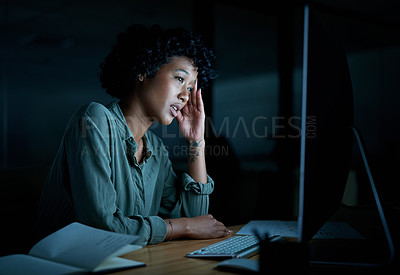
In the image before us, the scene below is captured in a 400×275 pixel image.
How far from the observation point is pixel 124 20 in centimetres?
263

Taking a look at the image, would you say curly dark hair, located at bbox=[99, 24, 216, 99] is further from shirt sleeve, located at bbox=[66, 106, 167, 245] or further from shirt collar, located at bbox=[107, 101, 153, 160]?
shirt sleeve, located at bbox=[66, 106, 167, 245]

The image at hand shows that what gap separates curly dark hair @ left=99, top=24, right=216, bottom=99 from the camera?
168 cm

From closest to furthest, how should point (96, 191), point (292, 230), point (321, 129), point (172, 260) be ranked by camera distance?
point (321, 129), point (172, 260), point (96, 191), point (292, 230)

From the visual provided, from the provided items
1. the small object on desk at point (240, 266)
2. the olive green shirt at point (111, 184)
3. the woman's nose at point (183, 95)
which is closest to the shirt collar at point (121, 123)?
the olive green shirt at point (111, 184)

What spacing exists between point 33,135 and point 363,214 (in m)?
1.91

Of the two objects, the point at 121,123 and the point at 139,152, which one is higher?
the point at 121,123

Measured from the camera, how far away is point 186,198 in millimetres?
1711

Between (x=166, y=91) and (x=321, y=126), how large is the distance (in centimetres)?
97

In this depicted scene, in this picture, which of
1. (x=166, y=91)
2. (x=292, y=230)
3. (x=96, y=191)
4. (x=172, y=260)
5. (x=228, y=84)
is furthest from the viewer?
(x=228, y=84)

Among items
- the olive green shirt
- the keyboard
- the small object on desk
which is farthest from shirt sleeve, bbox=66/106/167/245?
the small object on desk

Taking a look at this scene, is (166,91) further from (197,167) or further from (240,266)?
(240,266)

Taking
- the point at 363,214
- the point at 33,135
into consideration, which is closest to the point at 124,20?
the point at 33,135

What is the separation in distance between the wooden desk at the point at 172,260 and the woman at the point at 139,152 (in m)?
0.06

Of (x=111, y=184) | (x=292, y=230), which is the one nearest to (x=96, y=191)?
(x=111, y=184)
